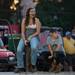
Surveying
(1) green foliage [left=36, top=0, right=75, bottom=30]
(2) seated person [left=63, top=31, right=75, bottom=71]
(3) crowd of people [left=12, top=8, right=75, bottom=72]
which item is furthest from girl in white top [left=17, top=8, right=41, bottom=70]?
(2) seated person [left=63, top=31, right=75, bottom=71]

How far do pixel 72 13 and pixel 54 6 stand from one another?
1.68 feet

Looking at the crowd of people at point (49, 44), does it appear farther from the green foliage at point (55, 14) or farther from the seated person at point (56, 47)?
the green foliage at point (55, 14)

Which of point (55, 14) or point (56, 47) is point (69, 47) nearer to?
point (56, 47)

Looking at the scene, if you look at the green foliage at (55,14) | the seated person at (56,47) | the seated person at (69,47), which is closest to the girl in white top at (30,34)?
the green foliage at (55,14)

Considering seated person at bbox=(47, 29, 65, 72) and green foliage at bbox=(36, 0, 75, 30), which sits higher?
green foliage at bbox=(36, 0, 75, 30)

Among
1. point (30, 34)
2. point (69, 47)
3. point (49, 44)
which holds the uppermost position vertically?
point (30, 34)

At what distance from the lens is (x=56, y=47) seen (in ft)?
45.2

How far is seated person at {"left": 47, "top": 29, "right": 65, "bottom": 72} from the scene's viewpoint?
44.9ft

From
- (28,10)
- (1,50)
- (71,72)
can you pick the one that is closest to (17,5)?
(28,10)

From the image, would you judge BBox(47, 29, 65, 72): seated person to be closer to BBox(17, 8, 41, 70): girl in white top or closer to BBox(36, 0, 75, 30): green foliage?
BBox(36, 0, 75, 30): green foliage

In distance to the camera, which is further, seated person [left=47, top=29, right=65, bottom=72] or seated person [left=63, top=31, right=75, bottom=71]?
seated person [left=63, top=31, right=75, bottom=71]

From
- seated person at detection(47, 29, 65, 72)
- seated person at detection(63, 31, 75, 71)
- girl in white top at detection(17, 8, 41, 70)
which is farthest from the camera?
seated person at detection(63, 31, 75, 71)

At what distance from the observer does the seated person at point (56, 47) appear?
1370cm

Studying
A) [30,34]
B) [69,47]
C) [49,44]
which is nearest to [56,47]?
[49,44]
